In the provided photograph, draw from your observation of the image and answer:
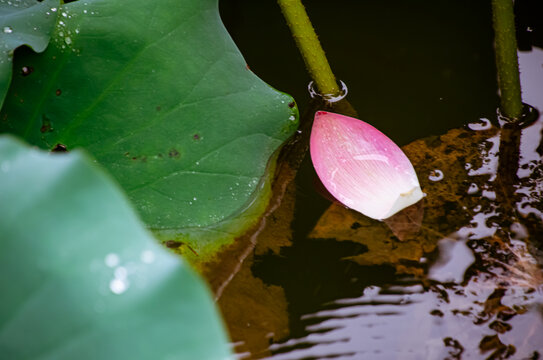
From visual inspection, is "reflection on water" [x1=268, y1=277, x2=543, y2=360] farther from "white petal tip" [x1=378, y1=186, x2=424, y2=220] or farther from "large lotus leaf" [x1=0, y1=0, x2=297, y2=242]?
"large lotus leaf" [x1=0, y1=0, x2=297, y2=242]

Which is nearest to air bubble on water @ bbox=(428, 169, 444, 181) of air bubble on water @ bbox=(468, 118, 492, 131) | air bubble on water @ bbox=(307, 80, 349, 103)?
air bubble on water @ bbox=(468, 118, 492, 131)

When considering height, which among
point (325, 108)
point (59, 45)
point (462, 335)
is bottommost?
point (462, 335)

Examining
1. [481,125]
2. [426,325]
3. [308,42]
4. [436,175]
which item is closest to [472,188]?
[436,175]

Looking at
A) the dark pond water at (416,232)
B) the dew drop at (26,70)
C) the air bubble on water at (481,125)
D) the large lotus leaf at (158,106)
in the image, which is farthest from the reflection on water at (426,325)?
the dew drop at (26,70)

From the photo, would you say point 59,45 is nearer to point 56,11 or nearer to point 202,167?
point 56,11

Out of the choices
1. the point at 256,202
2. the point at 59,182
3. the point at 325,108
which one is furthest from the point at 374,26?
the point at 59,182

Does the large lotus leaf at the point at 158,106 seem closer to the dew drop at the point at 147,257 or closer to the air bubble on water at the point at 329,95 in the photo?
the air bubble on water at the point at 329,95
